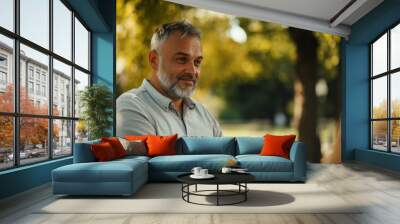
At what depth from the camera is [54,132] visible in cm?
650

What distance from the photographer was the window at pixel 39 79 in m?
5.00

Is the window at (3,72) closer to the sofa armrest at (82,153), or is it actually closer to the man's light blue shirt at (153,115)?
the sofa armrest at (82,153)

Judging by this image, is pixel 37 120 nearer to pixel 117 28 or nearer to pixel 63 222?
pixel 63 222

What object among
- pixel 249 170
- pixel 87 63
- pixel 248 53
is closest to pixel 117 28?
pixel 87 63

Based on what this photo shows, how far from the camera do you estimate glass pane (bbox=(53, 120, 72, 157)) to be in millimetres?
6569

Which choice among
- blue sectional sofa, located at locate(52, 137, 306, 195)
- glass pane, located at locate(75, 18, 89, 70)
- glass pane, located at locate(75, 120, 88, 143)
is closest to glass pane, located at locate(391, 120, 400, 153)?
blue sectional sofa, located at locate(52, 137, 306, 195)

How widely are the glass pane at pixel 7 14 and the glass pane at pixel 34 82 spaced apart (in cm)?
43

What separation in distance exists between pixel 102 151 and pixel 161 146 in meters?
1.27

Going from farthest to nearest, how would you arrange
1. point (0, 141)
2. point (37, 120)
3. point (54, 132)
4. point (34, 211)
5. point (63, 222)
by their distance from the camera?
point (54, 132), point (37, 120), point (0, 141), point (34, 211), point (63, 222)

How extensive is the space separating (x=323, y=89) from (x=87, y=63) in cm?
560

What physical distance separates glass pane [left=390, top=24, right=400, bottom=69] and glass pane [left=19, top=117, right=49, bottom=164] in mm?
6739

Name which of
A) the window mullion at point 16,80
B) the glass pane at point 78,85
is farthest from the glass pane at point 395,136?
the window mullion at point 16,80

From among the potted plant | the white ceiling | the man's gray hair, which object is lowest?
the potted plant

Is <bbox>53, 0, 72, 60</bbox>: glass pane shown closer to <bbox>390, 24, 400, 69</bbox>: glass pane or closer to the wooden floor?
the wooden floor
